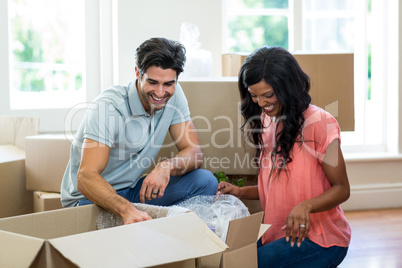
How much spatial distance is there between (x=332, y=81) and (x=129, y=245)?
1.36m

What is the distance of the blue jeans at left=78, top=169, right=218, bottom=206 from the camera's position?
1836mm

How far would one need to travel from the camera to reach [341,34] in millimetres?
3271

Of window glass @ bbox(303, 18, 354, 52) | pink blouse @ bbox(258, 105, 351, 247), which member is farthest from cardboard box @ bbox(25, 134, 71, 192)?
window glass @ bbox(303, 18, 354, 52)

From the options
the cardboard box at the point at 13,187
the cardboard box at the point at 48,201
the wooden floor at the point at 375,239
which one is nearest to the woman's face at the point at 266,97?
the wooden floor at the point at 375,239

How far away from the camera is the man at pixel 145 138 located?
168 cm

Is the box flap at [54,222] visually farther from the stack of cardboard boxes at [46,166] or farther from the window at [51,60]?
the window at [51,60]

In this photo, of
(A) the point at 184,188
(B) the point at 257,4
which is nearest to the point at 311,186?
(A) the point at 184,188

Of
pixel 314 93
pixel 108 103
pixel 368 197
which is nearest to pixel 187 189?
pixel 108 103

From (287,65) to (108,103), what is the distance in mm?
586

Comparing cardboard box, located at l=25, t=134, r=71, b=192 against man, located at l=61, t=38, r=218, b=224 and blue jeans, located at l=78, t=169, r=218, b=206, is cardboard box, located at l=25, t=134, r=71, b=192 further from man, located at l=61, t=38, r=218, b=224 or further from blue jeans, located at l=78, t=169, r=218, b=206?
blue jeans, located at l=78, t=169, r=218, b=206

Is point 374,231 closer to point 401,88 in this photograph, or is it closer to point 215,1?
point 401,88

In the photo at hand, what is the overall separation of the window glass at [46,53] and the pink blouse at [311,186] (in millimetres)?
1553

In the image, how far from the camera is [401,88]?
124 inches

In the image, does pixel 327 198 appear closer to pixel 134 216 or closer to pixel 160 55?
pixel 134 216
